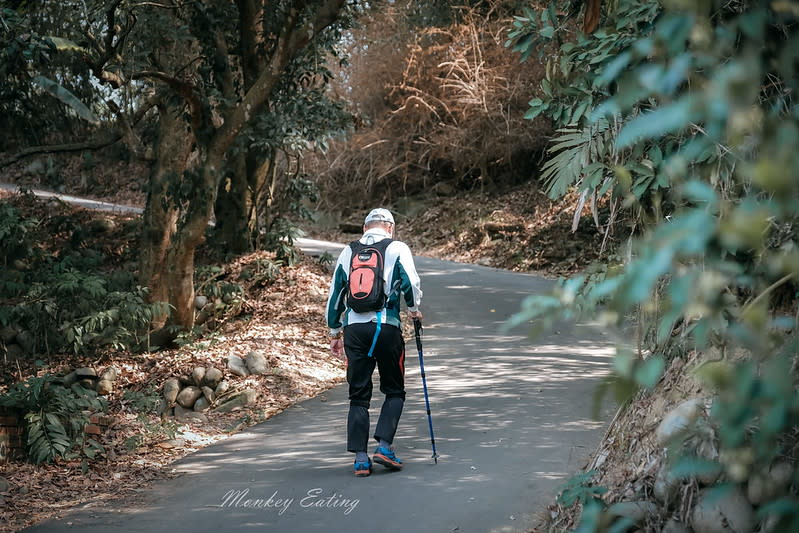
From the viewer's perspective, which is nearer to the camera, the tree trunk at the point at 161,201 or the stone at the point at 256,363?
the stone at the point at 256,363

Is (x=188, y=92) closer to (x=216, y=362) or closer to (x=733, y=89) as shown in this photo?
(x=216, y=362)

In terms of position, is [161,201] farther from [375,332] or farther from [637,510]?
[637,510]

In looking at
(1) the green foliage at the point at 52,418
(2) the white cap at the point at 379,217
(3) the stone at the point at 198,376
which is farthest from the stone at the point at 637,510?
(3) the stone at the point at 198,376

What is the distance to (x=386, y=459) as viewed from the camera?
655 centimetres

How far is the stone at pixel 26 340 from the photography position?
13.5 meters

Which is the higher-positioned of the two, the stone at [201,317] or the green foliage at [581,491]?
the green foliage at [581,491]

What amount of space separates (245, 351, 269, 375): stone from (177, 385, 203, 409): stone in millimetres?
688

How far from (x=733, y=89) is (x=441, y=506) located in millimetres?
4625

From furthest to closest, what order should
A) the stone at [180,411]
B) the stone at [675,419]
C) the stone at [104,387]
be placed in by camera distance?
the stone at [104,387]
the stone at [180,411]
the stone at [675,419]

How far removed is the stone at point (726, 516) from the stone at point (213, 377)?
6.64 meters

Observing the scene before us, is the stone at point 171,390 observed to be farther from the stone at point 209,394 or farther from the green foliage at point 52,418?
the green foliage at point 52,418

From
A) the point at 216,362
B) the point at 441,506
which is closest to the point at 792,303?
the point at 441,506

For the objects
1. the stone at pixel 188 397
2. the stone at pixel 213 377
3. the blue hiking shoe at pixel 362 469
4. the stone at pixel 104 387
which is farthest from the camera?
the stone at pixel 104 387

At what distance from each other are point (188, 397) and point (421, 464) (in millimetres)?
3963
